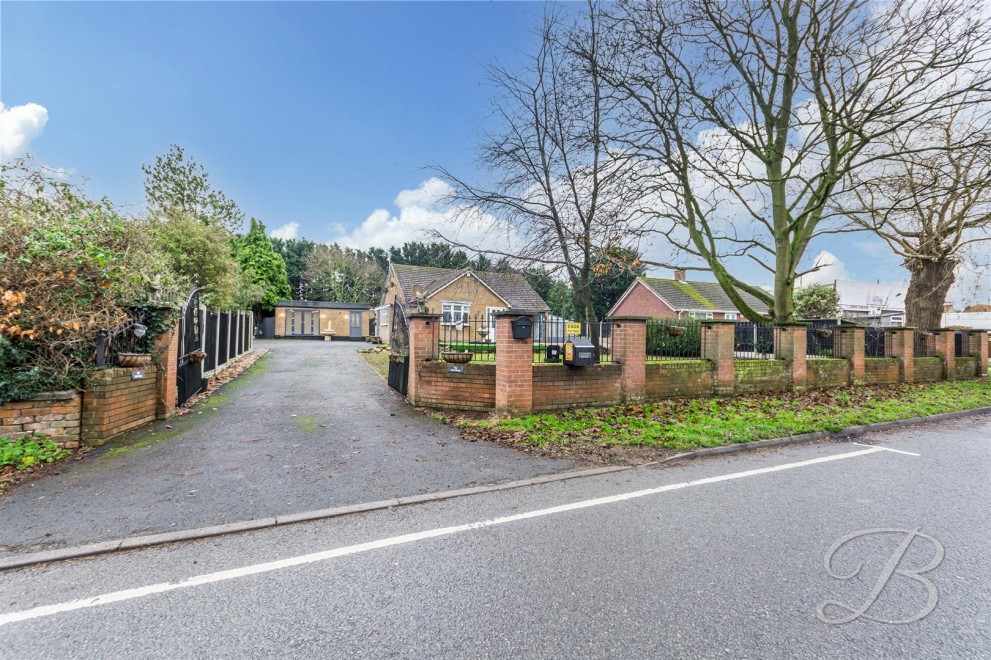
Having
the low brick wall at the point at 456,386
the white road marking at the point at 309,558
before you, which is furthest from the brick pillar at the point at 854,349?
the low brick wall at the point at 456,386

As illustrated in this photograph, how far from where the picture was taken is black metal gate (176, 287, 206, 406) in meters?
7.62

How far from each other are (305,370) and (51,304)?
8291 millimetres

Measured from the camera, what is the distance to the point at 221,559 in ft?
9.52

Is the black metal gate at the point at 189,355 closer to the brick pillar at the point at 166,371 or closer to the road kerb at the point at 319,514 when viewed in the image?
the brick pillar at the point at 166,371

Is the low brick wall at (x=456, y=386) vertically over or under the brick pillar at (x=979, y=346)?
under

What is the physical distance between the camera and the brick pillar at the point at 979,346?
14484 mm

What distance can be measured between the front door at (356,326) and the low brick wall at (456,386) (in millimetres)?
29968

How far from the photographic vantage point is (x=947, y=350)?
44.5ft

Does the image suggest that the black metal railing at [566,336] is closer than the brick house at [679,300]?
Yes

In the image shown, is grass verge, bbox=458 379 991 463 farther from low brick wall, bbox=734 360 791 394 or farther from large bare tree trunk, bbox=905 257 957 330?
large bare tree trunk, bbox=905 257 957 330

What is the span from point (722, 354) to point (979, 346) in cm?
1307

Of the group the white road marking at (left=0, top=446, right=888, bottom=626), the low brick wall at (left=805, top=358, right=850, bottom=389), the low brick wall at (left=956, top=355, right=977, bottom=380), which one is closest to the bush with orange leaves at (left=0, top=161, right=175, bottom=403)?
the white road marking at (left=0, top=446, right=888, bottom=626)

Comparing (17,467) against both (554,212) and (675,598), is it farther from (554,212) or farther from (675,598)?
(554,212)

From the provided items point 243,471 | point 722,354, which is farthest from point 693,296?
point 243,471
